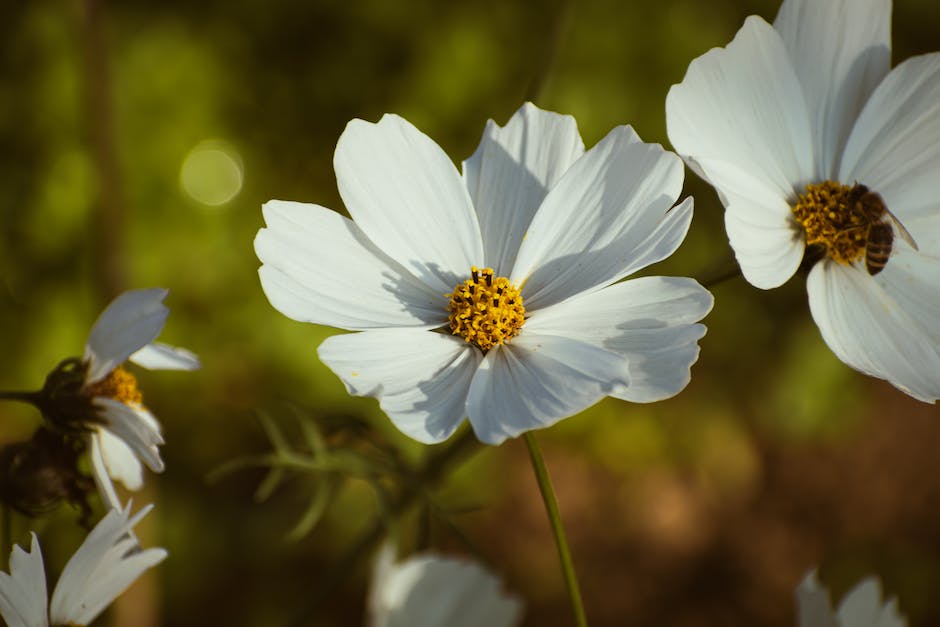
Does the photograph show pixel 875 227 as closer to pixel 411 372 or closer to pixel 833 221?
pixel 833 221

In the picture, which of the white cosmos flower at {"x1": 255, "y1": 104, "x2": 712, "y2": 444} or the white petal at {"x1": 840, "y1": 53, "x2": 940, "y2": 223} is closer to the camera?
the white cosmos flower at {"x1": 255, "y1": 104, "x2": 712, "y2": 444}

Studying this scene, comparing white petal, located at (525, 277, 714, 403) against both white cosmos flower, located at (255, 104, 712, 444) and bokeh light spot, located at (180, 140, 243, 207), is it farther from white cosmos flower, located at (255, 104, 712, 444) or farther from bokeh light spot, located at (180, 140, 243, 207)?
bokeh light spot, located at (180, 140, 243, 207)

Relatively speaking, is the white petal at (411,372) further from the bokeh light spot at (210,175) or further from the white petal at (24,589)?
the bokeh light spot at (210,175)

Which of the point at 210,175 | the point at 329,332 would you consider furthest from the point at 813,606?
the point at 210,175

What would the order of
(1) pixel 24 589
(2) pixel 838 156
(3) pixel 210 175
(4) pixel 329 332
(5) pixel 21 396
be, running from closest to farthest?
1. (1) pixel 24 589
2. (5) pixel 21 396
3. (2) pixel 838 156
4. (4) pixel 329 332
5. (3) pixel 210 175

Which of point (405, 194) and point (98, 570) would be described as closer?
point (98, 570)

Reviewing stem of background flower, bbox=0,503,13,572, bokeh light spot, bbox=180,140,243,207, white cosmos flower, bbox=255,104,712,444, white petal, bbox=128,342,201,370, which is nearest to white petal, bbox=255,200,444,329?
white cosmos flower, bbox=255,104,712,444
